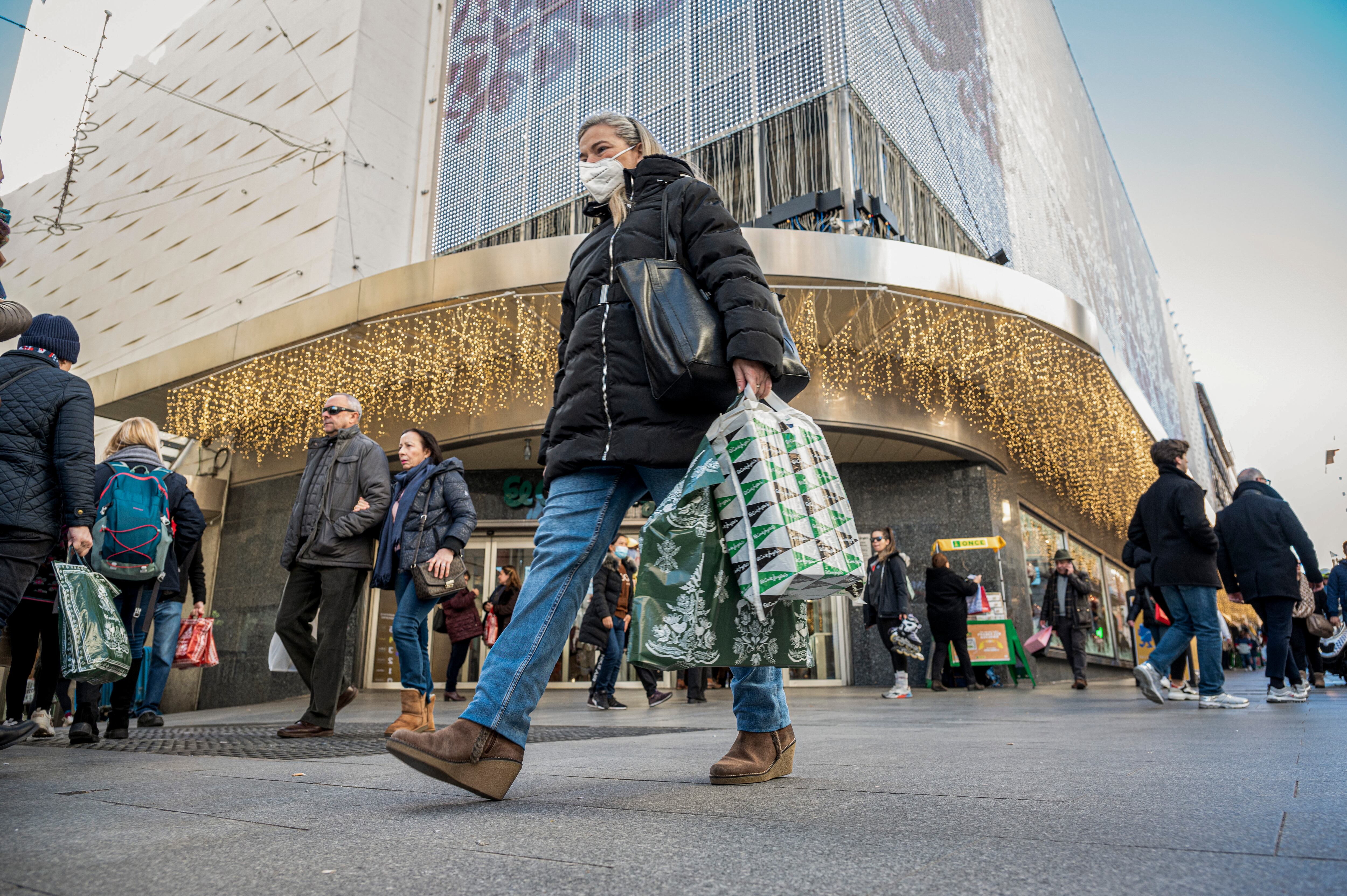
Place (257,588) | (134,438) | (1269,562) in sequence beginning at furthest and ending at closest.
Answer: (257,588) < (1269,562) < (134,438)

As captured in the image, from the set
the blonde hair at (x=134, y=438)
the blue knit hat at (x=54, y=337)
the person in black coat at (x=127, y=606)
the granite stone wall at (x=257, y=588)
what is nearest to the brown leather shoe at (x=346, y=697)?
the person in black coat at (x=127, y=606)

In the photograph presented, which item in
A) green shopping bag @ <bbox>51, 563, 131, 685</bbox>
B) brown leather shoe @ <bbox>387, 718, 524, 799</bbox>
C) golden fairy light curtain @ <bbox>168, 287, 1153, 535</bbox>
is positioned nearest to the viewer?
brown leather shoe @ <bbox>387, 718, 524, 799</bbox>

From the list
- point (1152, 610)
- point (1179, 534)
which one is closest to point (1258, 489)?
point (1179, 534)

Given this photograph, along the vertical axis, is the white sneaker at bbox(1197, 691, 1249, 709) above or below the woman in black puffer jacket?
below

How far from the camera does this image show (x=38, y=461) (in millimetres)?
3289

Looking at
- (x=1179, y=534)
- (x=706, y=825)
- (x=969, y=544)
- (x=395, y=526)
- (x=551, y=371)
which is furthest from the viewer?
(x=969, y=544)

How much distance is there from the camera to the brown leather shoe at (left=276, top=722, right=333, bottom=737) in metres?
4.46

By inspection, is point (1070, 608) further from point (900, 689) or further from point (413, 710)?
point (413, 710)

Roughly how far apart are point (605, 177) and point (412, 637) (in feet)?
9.72

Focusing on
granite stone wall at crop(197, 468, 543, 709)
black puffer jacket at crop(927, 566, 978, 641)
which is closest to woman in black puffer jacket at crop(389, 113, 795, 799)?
black puffer jacket at crop(927, 566, 978, 641)

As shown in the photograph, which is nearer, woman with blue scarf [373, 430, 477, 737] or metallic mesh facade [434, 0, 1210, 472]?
woman with blue scarf [373, 430, 477, 737]

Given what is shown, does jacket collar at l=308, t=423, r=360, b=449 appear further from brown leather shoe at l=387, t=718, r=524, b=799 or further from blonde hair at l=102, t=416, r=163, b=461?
brown leather shoe at l=387, t=718, r=524, b=799

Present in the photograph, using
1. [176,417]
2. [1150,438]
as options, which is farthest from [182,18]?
[1150,438]

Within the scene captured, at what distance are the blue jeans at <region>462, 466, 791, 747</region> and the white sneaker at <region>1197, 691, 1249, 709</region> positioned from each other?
4920 millimetres
